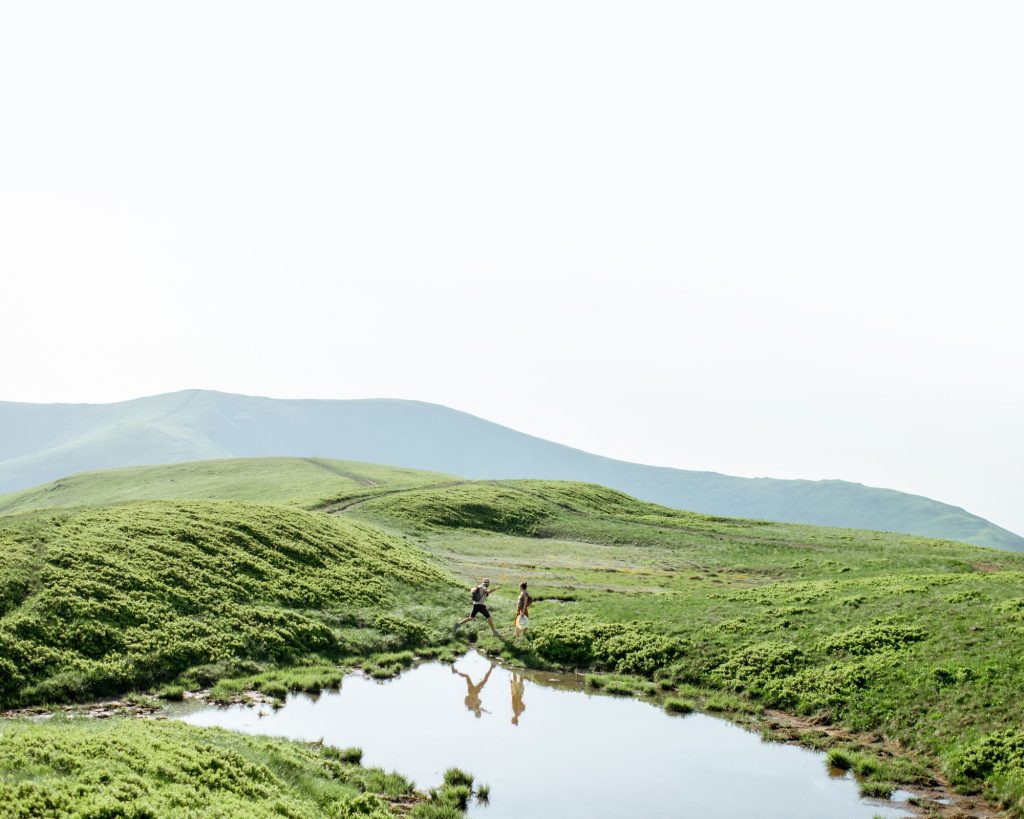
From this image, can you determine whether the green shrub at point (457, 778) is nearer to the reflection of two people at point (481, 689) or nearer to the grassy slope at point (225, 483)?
the reflection of two people at point (481, 689)

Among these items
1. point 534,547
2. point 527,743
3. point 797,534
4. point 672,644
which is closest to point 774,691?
point 672,644

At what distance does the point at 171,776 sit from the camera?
1548cm

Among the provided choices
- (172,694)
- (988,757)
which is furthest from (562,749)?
(172,694)

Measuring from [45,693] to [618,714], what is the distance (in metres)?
20.5

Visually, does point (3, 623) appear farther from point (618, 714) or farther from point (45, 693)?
point (618, 714)

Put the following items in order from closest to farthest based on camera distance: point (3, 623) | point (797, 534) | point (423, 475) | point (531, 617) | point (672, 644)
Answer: point (3, 623) → point (672, 644) → point (531, 617) → point (797, 534) → point (423, 475)

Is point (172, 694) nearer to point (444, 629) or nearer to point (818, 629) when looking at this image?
point (444, 629)

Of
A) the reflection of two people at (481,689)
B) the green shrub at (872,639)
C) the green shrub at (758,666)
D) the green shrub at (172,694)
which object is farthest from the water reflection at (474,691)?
the green shrub at (872,639)

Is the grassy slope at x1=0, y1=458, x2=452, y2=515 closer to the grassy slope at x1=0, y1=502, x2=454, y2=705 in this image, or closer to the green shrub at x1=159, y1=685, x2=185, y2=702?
the grassy slope at x1=0, y1=502, x2=454, y2=705

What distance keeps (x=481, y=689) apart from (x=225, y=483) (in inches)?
4251

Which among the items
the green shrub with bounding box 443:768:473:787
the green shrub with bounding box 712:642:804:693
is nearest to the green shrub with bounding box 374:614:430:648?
the green shrub with bounding box 712:642:804:693

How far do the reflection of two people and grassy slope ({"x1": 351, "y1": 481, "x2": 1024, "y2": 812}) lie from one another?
366 cm

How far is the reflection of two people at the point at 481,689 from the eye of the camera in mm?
26566

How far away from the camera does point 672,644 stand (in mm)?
35000
